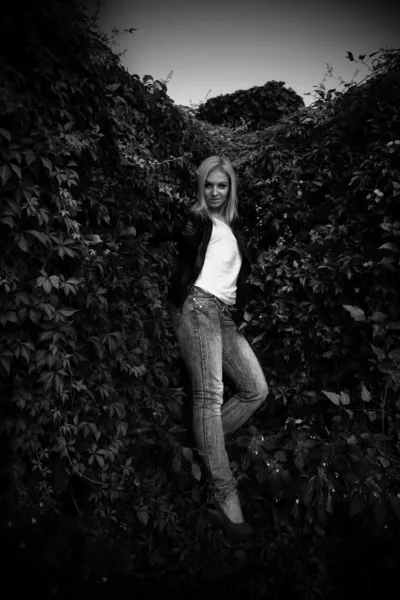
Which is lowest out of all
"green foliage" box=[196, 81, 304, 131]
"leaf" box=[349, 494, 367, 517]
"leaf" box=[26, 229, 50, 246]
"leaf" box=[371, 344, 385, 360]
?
"leaf" box=[349, 494, 367, 517]

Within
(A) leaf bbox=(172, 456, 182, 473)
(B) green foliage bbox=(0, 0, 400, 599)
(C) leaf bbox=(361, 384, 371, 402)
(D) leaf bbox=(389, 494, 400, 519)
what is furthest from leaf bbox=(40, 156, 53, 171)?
(D) leaf bbox=(389, 494, 400, 519)

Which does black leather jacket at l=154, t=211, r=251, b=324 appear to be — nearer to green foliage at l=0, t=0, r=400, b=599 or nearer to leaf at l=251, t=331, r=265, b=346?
green foliage at l=0, t=0, r=400, b=599

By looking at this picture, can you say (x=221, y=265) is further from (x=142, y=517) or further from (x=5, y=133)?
(x=142, y=517)

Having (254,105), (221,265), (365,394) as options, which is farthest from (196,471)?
(254,105)

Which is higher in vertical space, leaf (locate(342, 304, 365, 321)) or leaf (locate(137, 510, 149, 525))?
leaf (locate(342, 304, 365, 321))

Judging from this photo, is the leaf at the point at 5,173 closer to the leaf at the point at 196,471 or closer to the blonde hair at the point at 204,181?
the blonde hair at the point at 204,181

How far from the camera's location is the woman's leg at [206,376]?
88.8 inches

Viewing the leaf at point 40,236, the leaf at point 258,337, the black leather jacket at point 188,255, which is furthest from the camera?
the leaf at point 258,337

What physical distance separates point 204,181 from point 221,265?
0.62 metres

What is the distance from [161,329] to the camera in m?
2.50

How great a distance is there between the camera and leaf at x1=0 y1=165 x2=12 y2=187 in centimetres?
138

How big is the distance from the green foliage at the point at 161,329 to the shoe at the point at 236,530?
0.08 m

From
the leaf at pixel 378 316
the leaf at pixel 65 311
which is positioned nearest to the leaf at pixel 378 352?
the leaf at pixel 378 316

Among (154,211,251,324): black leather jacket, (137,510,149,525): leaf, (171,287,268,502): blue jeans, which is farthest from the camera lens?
(154,211,251,324): black leather jacket
